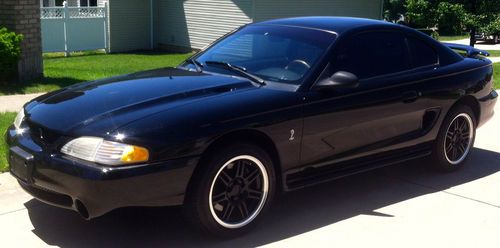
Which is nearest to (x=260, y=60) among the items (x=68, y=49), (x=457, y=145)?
(x=457, y=145)

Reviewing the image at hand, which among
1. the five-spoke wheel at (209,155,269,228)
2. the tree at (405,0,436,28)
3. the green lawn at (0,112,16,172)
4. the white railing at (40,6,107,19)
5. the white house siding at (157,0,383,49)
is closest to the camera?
the five-spoke wheel at (209,155,269,228)

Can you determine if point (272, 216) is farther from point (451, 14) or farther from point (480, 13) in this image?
point (480, 13)

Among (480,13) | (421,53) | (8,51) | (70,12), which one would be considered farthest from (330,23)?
(70,12)

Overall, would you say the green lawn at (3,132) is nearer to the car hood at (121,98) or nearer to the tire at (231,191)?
the car hood at (121,98)

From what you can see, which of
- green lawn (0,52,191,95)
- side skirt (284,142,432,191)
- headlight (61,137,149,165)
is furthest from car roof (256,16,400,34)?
green lawn (0,52,191,95)

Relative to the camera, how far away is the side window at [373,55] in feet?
16.5

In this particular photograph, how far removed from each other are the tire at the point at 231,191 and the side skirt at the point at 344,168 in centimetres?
24

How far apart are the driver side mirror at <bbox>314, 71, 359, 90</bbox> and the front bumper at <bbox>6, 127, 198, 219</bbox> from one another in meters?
1.29

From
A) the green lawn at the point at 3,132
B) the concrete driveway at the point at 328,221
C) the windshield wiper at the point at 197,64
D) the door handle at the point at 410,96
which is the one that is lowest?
the concrete driveway at the point at 328,221

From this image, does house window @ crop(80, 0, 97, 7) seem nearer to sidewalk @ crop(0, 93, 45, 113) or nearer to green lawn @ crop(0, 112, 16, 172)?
sidewalk @ crop(0, 93, 45, 113)

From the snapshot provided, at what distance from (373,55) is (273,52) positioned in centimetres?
91

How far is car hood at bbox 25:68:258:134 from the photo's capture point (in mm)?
3982

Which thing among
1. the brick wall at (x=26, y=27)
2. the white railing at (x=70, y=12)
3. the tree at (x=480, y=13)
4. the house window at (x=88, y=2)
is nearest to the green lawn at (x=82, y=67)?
the brick wall at (x=26, y=27)

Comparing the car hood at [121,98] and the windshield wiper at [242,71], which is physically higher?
the windshield wiper at [242,71]
